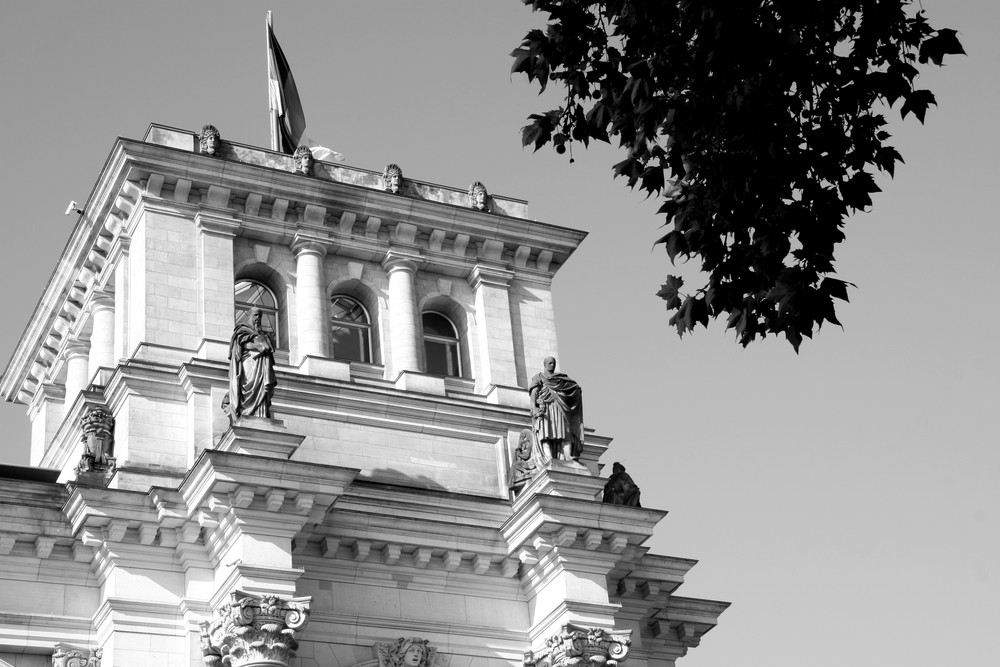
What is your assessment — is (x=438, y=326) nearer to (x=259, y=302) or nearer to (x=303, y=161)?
(x=259, y=302)

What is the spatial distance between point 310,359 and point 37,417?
369 inches

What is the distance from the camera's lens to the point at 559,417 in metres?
30.3

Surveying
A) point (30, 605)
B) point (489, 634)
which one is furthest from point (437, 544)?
point (30, 605)

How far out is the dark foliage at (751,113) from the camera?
15570 mm

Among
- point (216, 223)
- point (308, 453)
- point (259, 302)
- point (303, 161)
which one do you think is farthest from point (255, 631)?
point (303, 161)

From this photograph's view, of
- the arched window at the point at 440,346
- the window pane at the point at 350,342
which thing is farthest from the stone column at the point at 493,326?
the window pane at the point at 350,342

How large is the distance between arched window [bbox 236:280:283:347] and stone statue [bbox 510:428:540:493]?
17.0 feet

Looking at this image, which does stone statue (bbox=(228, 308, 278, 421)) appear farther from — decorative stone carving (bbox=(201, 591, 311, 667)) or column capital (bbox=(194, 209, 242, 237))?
column capital (bbox=(194, 209, 242, 237))

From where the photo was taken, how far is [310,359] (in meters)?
31.9

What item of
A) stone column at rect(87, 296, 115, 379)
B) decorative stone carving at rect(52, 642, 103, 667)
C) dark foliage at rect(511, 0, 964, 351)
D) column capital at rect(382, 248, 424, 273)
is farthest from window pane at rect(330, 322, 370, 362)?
dark foliage at rect(511, 0, 964, 351)

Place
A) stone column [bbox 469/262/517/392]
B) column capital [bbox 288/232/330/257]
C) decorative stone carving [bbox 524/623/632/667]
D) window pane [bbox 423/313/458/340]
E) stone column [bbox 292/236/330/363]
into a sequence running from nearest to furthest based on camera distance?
decorative stone carving [bbox 524/623/632/667] → stone column [bbox 292/236/330/363] → column capital [bbox 288/232/330/257] → stone column [bbox 469/262/517/392] → window pane [bbox 423/313/458/340]

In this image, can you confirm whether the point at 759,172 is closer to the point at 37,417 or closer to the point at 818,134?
the point at 818,134

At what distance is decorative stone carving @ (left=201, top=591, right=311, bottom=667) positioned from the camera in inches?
1021

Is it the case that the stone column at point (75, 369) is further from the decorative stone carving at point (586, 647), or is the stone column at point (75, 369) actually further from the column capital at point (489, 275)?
the decorative stone carving at point (586, 647)
